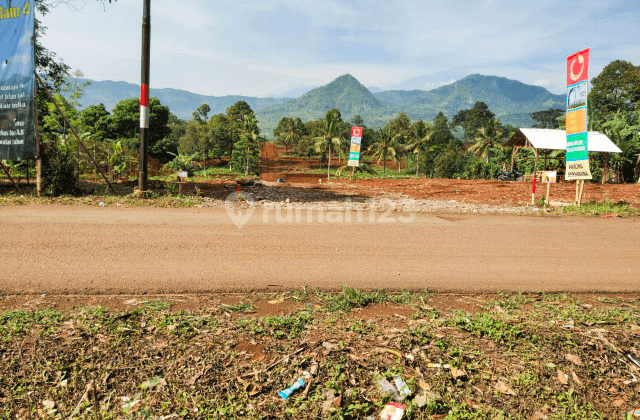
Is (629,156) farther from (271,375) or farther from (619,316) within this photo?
(271,375)

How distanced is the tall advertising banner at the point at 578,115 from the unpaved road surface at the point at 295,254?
12.1ft

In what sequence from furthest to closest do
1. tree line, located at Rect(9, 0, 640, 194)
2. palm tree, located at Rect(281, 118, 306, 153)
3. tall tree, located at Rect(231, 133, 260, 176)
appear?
palm tree, located at Rect(281, 118, 306, 153) → tall tree, located at Rect(231, 133, 260, 176) → tree line, located at Rect(9, 0, 640, 194)

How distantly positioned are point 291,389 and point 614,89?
72109 millimetres

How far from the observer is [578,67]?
11.8 m

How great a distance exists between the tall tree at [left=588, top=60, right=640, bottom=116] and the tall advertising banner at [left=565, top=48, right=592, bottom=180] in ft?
174

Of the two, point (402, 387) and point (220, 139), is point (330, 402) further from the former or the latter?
point (220, 139)

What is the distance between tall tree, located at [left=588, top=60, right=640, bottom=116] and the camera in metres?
55.2

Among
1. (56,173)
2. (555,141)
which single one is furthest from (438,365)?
(555,141)

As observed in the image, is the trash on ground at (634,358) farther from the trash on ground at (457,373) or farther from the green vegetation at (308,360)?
the trash on ground at (457,373)

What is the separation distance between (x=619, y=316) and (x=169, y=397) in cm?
478

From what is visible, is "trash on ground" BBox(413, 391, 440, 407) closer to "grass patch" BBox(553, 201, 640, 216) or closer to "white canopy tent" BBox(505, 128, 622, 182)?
"grass patch" BBox(553, 201, 640, 216)

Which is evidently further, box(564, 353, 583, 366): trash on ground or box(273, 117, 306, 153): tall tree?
box(273, 117, 306, 153): tall tree

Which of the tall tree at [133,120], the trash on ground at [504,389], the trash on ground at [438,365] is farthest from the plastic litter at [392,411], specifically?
the tall tree at [133,120]

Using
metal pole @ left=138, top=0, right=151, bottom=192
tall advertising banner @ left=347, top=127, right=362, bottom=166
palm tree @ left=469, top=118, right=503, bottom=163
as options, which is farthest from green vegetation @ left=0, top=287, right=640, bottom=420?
palm tree @ left=469, top=118, right=503, bottom=163
